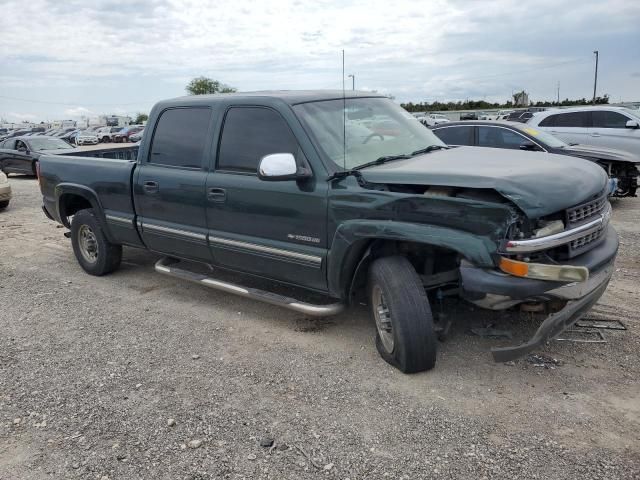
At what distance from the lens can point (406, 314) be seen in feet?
11.5

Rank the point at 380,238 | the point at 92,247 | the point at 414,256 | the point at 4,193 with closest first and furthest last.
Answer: the point at 380,238 → the point at 414,256 → the point at 92,247 → the point at 4,193

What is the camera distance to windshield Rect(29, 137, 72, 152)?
1816cm

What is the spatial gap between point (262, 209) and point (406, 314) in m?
1.48

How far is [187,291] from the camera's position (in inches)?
224

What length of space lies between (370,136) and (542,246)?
173 centimetres

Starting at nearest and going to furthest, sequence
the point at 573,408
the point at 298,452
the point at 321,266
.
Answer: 1. the point at 298,452
2. the point at 573,408
3. the point at 321,266

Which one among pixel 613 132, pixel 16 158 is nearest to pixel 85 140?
pixel 16 158

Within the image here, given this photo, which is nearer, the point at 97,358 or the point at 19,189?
the point at 97,358

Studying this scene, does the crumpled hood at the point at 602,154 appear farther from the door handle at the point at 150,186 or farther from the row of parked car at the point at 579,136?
the door handle at the point at 150,186

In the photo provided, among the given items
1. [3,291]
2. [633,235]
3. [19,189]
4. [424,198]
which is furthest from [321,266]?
[19,189]

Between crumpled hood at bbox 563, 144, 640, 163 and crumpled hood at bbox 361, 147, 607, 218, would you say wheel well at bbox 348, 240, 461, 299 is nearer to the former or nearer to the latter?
crumpled hood at bbox 361, 147, 607, 218

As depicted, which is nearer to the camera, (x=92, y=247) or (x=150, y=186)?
(x=150, y=186)

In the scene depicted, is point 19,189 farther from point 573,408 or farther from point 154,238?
point 573,408

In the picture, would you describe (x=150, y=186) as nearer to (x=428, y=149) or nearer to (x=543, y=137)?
(x=428, y=149)
